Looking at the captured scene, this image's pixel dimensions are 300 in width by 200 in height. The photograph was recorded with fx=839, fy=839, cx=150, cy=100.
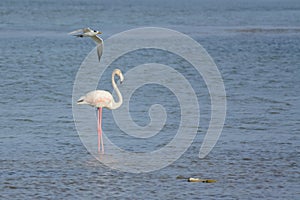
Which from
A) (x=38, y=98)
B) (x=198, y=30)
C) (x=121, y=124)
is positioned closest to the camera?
(x=121, y=124)

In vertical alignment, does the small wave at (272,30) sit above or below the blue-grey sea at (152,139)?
above

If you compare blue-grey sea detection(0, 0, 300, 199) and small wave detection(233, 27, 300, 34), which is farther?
small wave detection(233, 27, 300, 34)

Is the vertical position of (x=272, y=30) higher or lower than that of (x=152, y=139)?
higher

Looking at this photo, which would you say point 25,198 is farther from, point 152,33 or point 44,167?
point 152,33

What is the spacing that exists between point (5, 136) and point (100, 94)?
192 cm

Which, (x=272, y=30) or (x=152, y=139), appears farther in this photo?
(x=272, y=30)

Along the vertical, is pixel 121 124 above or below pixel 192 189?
above

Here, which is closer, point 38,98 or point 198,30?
point 38,98

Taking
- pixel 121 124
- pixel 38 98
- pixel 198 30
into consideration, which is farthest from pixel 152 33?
pixel 121 124

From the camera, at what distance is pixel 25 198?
35.1ft

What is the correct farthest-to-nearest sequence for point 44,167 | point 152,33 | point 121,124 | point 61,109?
1. point 152,33
2. point 61,109
3. point 121,124
4. point 44,167

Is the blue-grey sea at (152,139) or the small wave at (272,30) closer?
the blue-grey sea at (152,139)

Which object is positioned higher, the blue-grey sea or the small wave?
the small wave

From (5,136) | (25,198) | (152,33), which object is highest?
(152,33)
